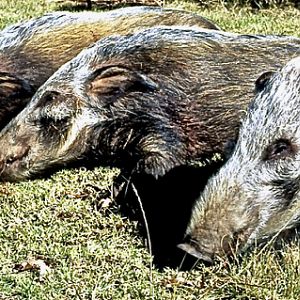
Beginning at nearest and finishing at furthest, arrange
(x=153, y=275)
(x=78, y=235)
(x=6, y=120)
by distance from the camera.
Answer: (x=153, y=275), (x=78, y=235), (x=6, y=120)

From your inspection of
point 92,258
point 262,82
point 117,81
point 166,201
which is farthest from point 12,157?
point 262,82

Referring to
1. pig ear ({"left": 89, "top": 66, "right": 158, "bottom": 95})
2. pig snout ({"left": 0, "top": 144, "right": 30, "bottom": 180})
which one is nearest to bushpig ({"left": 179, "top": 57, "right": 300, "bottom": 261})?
pig ear ({"left": 89, "top": 66, "right": 158, "bottom": 95})

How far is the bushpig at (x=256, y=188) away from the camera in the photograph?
164 inches

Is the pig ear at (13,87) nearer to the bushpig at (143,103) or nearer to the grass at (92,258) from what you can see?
the bushpig at (143,103)

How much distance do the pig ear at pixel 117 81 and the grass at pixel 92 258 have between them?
0.59 metres

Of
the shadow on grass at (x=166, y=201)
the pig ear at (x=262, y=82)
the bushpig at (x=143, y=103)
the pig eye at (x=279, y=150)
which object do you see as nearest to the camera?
the pig eye at (x=279, y=150)

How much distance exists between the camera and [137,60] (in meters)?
Result: 5.67

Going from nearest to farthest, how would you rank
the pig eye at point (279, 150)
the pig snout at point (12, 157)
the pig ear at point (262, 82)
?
the pig eye at point (279, 150), the pig ear at point (262, 82), the pig snout at point (12, 157)

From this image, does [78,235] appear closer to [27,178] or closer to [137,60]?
[27,178]

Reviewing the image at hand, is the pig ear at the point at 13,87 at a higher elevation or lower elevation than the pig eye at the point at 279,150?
lower

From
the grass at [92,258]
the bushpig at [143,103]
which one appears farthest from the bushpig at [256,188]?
the bushpig at [143,103]

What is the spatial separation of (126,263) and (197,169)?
1225 millimetres

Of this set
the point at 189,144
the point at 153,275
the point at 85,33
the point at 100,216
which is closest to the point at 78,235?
the point at 100,216

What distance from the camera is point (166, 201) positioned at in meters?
5.34
